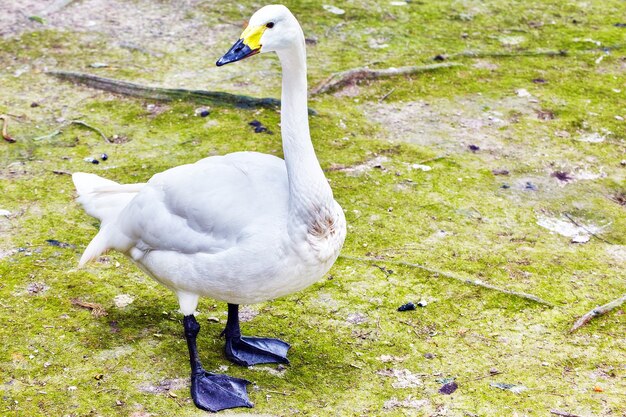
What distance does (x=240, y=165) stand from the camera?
4332 millimetres

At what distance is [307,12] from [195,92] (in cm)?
252

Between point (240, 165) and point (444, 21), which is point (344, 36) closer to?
point (444, 21)

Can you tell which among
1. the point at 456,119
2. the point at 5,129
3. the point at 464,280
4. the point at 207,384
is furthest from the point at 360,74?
the point at 207,384

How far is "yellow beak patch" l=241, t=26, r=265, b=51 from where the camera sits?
157 inches

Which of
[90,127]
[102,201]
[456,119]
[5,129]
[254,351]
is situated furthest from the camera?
[456,119]

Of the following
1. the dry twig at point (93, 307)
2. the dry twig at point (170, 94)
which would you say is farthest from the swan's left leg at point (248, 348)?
the dry twig at point (170, 94)

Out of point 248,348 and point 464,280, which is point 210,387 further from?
point 464,280

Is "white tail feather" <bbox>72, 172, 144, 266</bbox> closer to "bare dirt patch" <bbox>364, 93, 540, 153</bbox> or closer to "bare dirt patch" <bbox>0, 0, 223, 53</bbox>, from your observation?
"bare dirt patch" <bbox>364, 93, 540, 153</bbox>

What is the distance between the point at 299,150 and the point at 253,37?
22.3 inches

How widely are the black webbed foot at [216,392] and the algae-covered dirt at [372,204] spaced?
0.09m

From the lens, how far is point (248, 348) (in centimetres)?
459

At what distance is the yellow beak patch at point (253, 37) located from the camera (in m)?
3.98

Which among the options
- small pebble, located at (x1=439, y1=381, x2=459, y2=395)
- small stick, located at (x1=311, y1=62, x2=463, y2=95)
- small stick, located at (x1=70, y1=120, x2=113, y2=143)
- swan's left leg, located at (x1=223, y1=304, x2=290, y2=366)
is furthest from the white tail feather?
small stick, located at (x1=311, y1=62, x2=463, y2=95)

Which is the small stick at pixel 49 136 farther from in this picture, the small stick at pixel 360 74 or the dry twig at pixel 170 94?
the small stick at pixel 360 74
